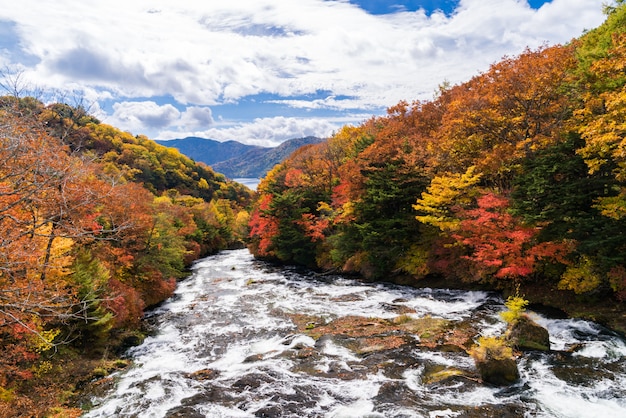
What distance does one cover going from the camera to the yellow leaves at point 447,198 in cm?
2281

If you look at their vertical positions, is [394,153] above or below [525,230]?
above

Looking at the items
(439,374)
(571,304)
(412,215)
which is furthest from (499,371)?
(412,215)

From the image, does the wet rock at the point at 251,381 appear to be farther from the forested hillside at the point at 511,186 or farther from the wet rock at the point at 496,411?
the forested hillside at the point at 511,186

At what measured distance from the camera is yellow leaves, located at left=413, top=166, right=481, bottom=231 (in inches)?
898

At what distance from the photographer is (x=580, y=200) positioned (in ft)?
58.2

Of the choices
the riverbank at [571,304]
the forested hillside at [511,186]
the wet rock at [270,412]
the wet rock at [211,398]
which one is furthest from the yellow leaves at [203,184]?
the wet rock at [270,412]

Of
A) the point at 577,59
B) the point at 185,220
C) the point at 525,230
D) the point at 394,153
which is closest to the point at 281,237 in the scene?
the point at 185,220

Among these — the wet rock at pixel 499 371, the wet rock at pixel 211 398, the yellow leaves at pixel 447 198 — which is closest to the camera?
the wet rock at pixel 499 371

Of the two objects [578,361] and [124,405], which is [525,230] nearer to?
[578,361]

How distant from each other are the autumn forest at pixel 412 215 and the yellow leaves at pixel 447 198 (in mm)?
150

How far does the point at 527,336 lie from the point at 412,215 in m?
15.1

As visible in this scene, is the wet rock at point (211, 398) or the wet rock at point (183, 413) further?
the wet rock at point (211, 398)

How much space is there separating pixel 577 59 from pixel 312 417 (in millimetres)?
23765

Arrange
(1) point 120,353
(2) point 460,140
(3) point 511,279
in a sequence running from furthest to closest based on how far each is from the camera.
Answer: (2) point 460,140 → (3) point 511,279 → (1) point 120,353
